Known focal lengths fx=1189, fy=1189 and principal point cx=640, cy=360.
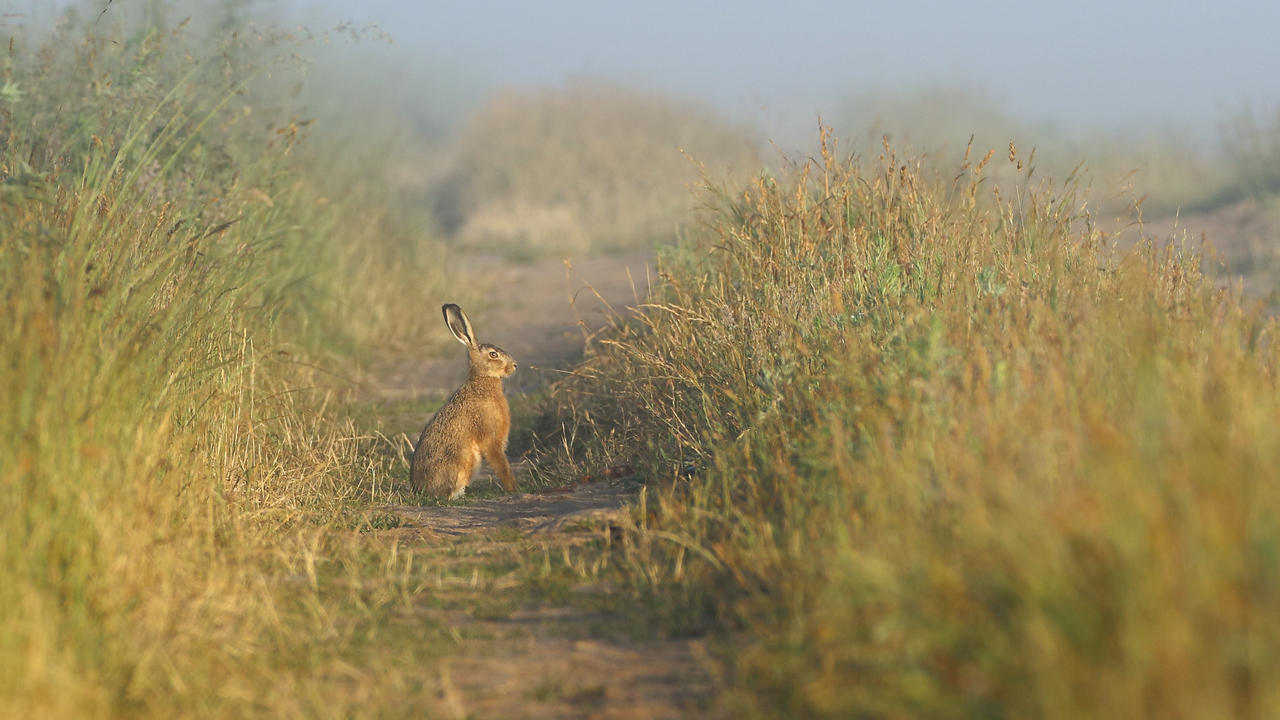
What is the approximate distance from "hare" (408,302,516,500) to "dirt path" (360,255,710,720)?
19 cm

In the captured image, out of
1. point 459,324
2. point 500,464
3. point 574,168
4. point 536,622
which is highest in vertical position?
point 574,168

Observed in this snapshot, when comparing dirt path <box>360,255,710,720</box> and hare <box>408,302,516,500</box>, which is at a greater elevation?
hare <box>408,302,516,500</box>

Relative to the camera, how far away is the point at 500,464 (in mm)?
7074

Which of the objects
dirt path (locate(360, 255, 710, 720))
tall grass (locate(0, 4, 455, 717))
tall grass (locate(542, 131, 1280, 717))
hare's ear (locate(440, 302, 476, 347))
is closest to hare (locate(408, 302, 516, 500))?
hare's ear (locate(440, 302, 476, 347))

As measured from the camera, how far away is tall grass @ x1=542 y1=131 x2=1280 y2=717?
266 cm

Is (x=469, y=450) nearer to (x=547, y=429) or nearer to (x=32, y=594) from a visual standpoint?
(x=547, y=429)

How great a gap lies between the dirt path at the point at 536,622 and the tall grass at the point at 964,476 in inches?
8.0

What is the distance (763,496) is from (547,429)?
3.98 m

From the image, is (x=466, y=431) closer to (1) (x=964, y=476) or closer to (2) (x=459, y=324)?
(2) (x=459, y=324)

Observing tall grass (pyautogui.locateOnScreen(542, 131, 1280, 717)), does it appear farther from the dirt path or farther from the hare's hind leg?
the hare's hind leg

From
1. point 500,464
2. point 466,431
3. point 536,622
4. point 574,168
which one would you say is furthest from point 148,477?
point 574,168

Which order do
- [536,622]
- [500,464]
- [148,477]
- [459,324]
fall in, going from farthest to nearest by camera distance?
[459,324], [500,464], [148,477], [536,622]

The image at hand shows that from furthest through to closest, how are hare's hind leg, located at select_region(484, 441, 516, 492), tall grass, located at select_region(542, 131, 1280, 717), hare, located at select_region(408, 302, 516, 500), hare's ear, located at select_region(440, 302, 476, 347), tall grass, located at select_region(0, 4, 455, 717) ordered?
hare's ear, located at select_region(440, 302, 476, 347)
hare's hind leg, located at select_region(484, 441, 516, 492)
hare, located at select_region(408, 302, 516, 500)
tall grass, located at select_region(0, 4, 455, 717)
tall grass, located at select_region(542, 131, 1280, 717)

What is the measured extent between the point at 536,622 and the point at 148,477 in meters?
1.59
